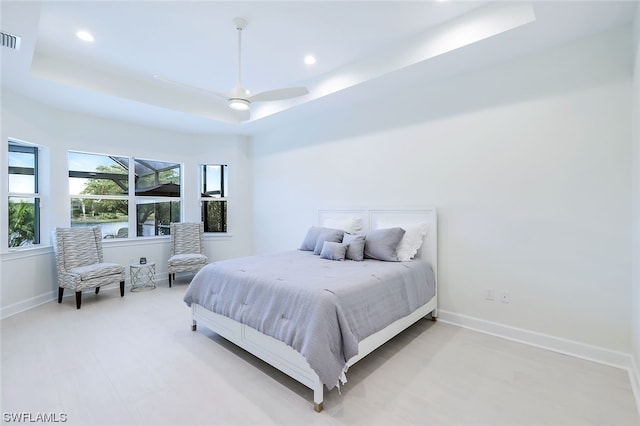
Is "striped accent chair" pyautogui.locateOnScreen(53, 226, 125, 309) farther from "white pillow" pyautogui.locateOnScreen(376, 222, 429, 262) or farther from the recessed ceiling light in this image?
"white pillow" pyautogui.locateOnScreen(376, 222, 429, 262)

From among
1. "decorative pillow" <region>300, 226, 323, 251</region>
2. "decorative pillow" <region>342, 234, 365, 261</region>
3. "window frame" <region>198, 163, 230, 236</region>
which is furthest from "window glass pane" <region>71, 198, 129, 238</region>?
"decorative pillow" <region>342, 234, 365, 261</region>

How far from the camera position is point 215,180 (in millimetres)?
6070

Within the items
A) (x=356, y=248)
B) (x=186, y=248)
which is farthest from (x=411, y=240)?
(x=186, y=248)

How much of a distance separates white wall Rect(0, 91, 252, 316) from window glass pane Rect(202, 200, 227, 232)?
175 mm

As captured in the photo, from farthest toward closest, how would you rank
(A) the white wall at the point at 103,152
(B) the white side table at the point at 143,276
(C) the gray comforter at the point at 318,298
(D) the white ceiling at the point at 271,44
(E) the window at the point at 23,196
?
1. (B) the white side table at the point at 143,276
2. (E) the window at the point at 23,196
3. (A) the white wall at the point at 103,152
4. (D) the white ceiling at the point at 271,44
5. (C) the gray comforter at the point at 318,298

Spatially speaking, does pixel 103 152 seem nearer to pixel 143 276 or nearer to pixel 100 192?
pixel 100 192

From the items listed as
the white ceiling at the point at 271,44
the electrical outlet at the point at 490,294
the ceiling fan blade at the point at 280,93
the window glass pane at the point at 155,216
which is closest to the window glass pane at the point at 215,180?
Answer: the window glass pane at the point at 155,216

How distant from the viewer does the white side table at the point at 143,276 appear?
4.85 m

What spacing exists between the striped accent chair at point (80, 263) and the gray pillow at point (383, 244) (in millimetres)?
3546

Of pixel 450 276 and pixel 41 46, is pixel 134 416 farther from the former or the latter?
pixel 41 46

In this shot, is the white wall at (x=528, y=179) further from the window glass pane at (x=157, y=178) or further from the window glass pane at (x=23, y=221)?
the window glass pane at (x=23, y=221)

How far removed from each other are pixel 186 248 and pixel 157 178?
4.70ft

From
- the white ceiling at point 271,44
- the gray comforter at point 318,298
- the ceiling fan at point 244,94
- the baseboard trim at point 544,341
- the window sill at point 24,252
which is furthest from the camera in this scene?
the window sill at point 24,252

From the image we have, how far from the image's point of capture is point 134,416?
6.19 ft
